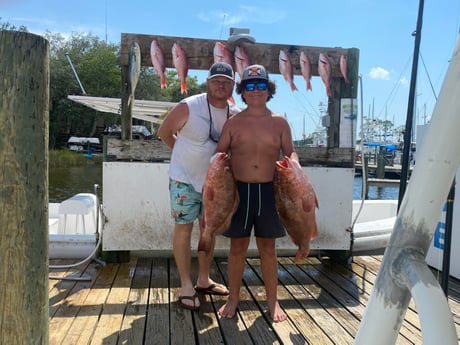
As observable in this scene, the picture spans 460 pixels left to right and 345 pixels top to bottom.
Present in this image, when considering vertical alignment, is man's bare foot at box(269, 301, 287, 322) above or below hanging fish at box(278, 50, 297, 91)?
below

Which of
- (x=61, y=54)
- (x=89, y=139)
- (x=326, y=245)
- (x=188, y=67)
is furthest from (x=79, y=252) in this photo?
(x=61, y=54)

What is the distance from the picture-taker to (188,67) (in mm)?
4023

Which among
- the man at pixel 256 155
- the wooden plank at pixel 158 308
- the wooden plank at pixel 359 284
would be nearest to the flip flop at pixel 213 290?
the wooden plank at pixel 158 308

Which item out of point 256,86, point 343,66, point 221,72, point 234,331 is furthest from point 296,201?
point 343,66

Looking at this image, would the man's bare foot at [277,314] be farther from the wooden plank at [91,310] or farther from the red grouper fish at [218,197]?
the wooden plank at [91,310]

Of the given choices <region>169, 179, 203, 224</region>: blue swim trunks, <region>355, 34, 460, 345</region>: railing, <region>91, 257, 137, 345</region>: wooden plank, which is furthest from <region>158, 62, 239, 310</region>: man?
<region>355, 34, 460, 345</region>: railing

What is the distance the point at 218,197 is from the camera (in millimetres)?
2668

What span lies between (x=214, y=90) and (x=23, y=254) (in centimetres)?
183

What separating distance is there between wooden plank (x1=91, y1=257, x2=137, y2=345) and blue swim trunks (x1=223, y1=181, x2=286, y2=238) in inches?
37.4

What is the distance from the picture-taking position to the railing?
0.97 meters

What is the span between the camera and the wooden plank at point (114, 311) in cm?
253

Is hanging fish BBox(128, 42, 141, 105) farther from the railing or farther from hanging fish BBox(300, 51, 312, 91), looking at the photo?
the railing

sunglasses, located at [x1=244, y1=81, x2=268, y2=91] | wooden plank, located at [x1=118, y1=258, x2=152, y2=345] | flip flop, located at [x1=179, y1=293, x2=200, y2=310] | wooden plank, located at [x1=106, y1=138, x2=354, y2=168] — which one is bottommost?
wooden plank, located at [x1=118, y1=258, x2=152, y2=345]

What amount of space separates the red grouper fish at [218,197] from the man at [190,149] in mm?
290
